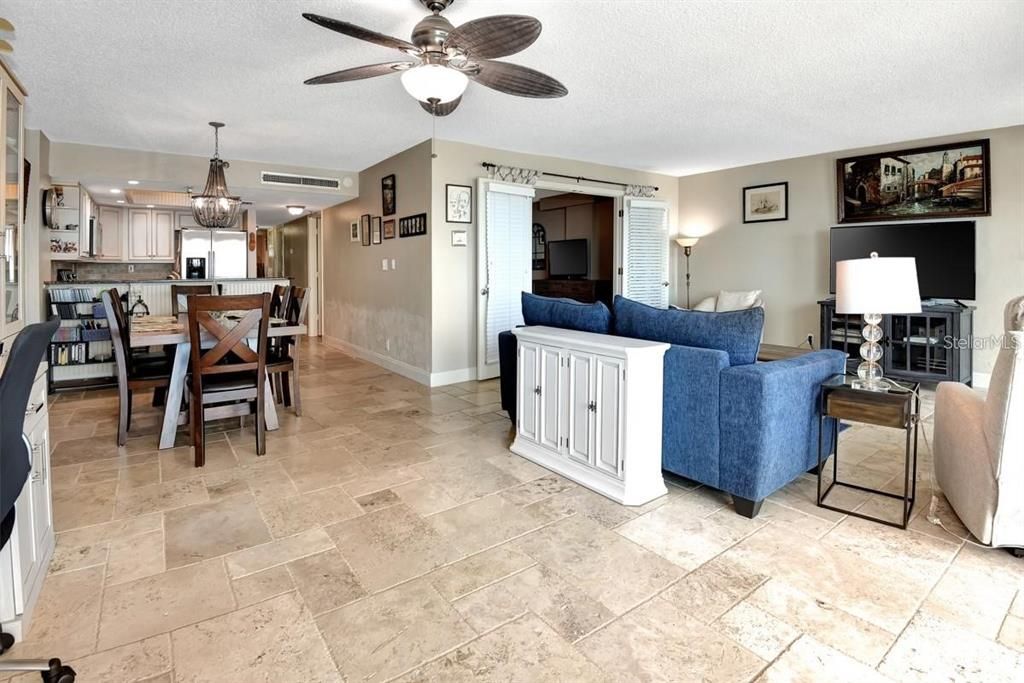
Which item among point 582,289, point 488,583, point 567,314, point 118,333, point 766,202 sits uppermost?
point 766,202

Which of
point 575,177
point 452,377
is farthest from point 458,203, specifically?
point 452,377

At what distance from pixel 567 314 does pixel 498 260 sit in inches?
99.3

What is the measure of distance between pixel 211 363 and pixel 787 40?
379cm

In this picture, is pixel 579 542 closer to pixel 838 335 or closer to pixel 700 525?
pixel 700 525

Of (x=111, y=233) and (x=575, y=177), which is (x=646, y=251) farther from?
(x=111, y=233)

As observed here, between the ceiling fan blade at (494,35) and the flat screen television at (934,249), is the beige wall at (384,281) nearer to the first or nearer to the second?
the ceiling fan blade at (494,35)

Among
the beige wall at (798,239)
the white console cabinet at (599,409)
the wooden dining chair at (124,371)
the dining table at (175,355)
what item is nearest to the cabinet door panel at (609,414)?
the white console cabinet at (599,409)

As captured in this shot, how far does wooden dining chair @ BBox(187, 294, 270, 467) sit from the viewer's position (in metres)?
3.16

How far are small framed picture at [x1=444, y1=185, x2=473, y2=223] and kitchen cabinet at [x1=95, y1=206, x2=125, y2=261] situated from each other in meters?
5.66

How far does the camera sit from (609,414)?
8.80ft

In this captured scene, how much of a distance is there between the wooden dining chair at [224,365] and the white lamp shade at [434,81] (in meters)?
1.58

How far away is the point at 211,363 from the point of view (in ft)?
10.8

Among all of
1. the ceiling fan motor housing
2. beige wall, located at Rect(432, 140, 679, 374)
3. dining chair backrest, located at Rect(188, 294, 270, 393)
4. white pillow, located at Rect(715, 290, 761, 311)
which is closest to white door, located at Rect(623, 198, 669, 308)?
white pillow, located at Rect(715, 290, 761, 311)

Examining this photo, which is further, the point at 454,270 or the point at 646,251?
the point at 646,251
